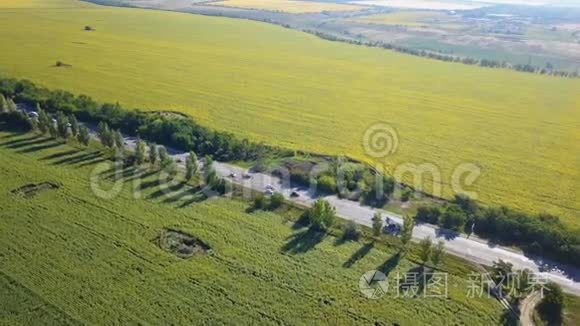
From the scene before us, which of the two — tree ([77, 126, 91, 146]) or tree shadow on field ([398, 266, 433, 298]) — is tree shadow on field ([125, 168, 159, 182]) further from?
tree shadow on field ([398, 266, 433, 298])

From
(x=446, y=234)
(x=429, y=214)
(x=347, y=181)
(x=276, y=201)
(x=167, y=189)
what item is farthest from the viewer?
(x=347, y=181)

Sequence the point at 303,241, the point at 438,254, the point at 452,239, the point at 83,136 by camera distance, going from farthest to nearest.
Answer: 1. the point at 83,136
2. the point at 452,239
3. the point at 303,241
4. the point at 438,254

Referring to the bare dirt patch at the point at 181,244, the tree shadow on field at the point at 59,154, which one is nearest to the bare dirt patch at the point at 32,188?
the tree shadow on field at the point at 59,154

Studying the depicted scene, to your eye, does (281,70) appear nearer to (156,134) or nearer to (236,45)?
(236,45)

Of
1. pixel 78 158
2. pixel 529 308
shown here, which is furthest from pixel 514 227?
pixel 78 158

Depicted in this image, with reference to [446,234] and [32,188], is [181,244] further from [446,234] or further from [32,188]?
[446,234]

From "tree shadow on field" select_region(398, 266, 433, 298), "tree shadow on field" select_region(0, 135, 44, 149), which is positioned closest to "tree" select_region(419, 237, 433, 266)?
"tree shadow on field" select_region(398, 266, 433, 298)

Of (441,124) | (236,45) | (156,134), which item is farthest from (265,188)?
(236,45)
